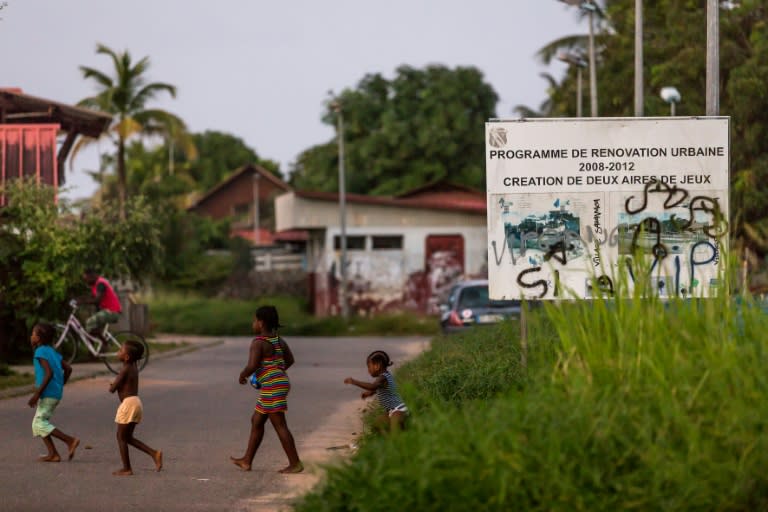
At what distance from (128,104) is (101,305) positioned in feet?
93.0

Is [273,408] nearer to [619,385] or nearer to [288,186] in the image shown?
[619,385]

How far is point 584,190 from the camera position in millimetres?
13359

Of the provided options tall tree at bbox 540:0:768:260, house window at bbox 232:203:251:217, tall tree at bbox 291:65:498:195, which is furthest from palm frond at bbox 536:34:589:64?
house window at bbox 232:203:251:217

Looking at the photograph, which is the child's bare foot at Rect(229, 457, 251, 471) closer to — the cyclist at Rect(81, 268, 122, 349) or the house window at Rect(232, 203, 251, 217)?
the cyclist at Rect(81, 268, 122, 349)

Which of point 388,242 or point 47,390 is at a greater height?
point 388,242

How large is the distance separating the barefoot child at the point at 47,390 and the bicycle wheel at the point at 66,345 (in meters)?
10.3

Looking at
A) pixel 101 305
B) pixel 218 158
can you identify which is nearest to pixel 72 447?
pixel 101 305

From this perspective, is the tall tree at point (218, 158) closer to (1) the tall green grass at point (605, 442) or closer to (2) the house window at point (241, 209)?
(2) the house window at point (241, 209)

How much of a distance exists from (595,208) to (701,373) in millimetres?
5902

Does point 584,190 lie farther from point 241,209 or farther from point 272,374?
point 241,209

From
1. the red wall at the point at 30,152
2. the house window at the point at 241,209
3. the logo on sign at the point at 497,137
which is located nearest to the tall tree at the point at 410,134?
the house window at the point at 241,209

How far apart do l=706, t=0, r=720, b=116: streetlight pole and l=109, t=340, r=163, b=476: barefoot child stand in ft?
35.1

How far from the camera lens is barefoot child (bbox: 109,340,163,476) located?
36.1 feet

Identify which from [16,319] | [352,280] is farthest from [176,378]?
[352,280]
